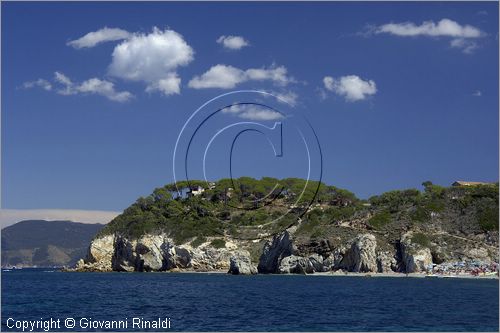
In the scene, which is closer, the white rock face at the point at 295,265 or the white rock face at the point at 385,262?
the white rock face at the point at 385,262

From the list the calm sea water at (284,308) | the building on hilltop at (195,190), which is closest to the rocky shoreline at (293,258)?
the building on hilltop at (195,190)

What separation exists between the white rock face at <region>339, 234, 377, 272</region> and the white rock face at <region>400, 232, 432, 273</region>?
5289 mm

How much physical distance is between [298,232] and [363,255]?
2311cm

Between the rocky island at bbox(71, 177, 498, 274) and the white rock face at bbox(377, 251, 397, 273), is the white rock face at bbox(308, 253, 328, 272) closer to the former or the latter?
the rocky island at bbox(71, 177, 498, 274)

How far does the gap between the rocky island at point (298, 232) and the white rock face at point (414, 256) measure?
7.0 inches

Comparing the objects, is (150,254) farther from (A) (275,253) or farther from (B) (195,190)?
(B) (195,190)

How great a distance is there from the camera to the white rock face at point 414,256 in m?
108

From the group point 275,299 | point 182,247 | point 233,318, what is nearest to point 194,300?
point 275,299

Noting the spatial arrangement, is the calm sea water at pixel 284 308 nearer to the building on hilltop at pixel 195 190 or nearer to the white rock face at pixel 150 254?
the white rock face at pixel 150 254

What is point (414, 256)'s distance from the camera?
109562 mm

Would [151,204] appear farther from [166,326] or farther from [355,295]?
[166,326]

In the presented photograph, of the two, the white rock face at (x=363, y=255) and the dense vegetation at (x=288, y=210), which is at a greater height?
the dense vegetation at (x=288, y=210)

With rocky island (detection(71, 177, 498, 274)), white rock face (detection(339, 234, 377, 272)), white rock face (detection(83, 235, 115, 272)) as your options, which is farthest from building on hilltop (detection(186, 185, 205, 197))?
white rock face (detection(339, 234, 377, 272))

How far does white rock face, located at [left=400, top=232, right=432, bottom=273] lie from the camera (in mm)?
108500
